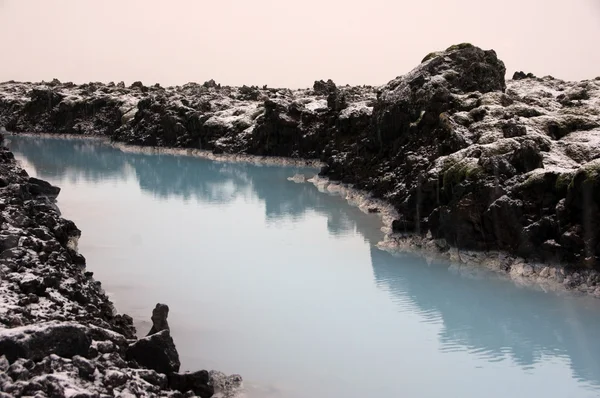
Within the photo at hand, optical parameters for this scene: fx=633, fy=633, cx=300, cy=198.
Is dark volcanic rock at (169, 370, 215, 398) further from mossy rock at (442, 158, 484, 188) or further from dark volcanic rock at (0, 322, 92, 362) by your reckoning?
mossy rock at (442, 158, 484, 188)

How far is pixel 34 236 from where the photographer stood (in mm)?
25297

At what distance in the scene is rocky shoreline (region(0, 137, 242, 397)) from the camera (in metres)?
13.3

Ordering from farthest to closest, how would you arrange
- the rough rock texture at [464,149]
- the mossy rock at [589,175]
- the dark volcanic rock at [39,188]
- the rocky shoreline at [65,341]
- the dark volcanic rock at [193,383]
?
the dark volcanic rock at [39,188]
the rough rock texture at [464,149]
the mossy rock at [589,175]
the dark volcanic rock at [193,383]
the rocky shoreline at [65,341]

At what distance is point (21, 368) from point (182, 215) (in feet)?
121

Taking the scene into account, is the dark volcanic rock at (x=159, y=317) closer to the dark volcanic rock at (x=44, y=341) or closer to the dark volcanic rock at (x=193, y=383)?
the dark volcanic rock at (x=193, y=383)

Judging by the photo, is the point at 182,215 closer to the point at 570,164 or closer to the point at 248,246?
Result: the point at 248,246

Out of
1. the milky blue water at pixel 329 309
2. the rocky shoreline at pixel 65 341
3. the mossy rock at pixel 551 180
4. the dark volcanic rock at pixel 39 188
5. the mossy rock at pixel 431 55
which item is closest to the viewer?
the rocky shoreline at pixel 65 341

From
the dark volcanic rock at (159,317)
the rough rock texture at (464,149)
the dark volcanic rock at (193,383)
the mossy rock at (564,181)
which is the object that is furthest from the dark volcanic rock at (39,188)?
the mossy rock at (564,181)

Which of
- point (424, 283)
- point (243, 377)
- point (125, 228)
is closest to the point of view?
point (243, 377)

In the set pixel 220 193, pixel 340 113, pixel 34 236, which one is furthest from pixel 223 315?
pixel 340 113

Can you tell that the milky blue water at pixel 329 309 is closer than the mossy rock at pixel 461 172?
Yes

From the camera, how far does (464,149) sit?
39.5m

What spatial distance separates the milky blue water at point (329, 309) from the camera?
818 inches

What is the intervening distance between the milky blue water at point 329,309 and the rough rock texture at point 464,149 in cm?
283
